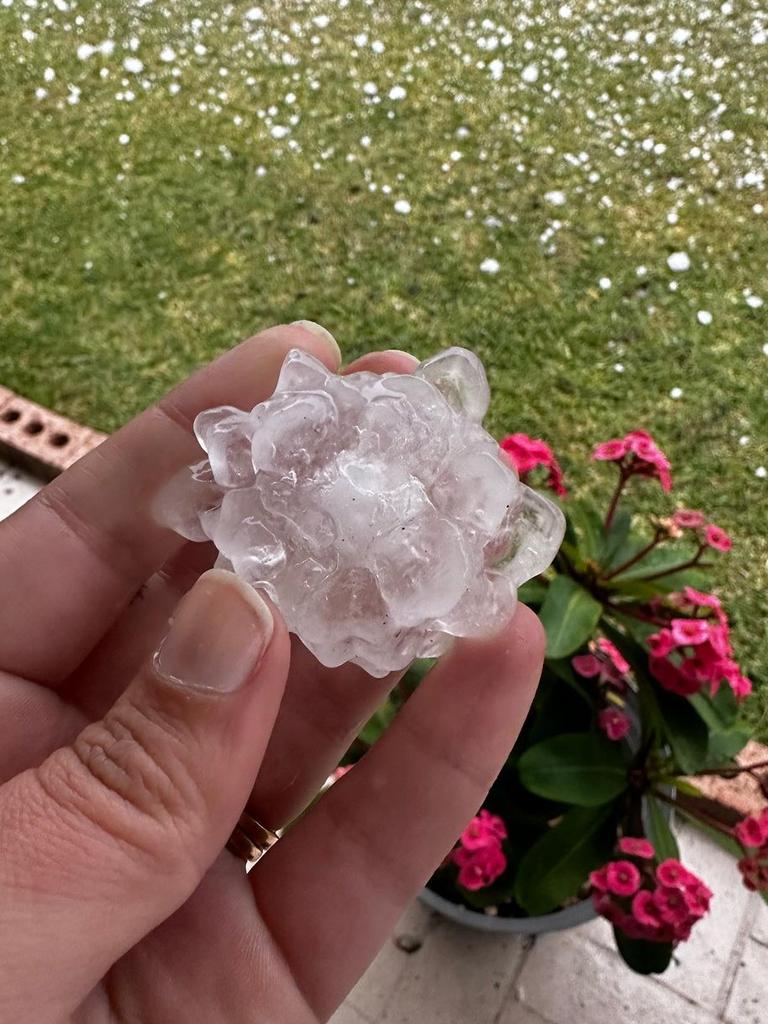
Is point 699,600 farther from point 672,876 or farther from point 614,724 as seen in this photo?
point 672,876

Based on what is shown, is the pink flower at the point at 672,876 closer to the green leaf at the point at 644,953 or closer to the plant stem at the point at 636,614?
the green leaf at the point at 644,953

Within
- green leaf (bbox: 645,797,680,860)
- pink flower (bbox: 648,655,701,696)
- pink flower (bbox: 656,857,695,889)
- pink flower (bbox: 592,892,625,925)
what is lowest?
pink flower (bbox: 592,892,625,925)

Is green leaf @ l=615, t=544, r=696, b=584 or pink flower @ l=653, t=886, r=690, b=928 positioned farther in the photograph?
green leaf @ l=615, t=544, r=696, b=584

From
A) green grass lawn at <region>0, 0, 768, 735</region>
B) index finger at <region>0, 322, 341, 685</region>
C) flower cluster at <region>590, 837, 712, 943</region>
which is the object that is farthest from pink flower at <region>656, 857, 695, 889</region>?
index finger at <region>0, 322, 341, 685</region>

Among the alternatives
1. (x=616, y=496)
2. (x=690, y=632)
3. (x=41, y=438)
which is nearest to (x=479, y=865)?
(x=690, y=632)

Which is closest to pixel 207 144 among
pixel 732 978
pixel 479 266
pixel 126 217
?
pixel 126 217

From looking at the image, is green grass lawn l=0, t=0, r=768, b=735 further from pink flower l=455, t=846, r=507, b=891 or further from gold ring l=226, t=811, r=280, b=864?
gold ring l=226, t=811, r=280, b=864

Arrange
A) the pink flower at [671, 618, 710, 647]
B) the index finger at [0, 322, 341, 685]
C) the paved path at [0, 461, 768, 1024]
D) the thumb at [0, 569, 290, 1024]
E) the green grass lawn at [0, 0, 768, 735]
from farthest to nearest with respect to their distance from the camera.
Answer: the green grass lawn at [0, 0, 768, 735] < the paved path at [0, 461, 768, 1024] < the pink flower at [671, 618, 710, 647] < the index finger at [0, 322, 341, 685] < the thumb at [0, 569, 290, 1024]
